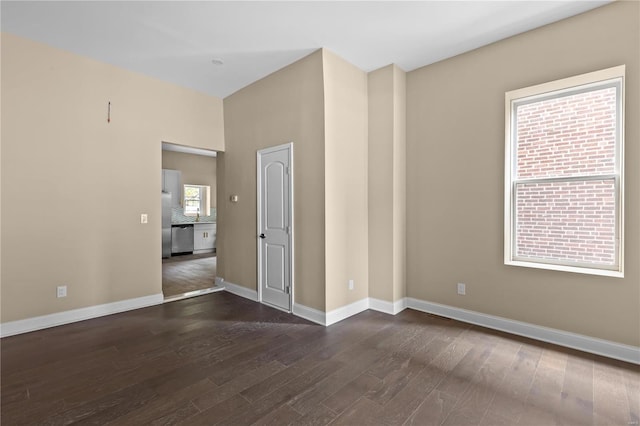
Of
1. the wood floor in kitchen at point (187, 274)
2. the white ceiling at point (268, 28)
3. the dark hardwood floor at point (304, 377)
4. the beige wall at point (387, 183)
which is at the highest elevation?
the white ceiling at point (268, 28)

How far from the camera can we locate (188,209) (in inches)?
363

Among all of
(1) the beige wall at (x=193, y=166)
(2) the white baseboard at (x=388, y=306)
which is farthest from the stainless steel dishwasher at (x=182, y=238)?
(2) the white baseboard at (x=388, y=306)

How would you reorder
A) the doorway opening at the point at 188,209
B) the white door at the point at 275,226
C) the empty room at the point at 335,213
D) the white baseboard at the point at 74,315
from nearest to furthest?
the empty room at the point at 335,213
the white baseboard at the point at 74,315
the white door at the point at 275,226
the doorway opening at the point at 188,209

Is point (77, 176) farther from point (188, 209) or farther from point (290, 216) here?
point (188, 209)

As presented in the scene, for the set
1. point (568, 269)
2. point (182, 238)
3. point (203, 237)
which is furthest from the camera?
point (203, 237)

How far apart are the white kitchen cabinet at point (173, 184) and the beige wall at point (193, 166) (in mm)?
199

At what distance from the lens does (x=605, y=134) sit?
9.12ft

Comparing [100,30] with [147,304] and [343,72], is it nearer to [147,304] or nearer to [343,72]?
[343,72]

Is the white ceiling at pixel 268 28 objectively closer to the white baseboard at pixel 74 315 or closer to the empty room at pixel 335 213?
the empty room at pixel 335 213

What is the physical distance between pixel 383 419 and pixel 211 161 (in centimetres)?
900

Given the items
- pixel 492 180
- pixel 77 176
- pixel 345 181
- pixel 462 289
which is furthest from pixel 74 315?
pixel 492 180

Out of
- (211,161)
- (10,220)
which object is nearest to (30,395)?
(10,220)

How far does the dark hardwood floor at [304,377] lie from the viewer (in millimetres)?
1979

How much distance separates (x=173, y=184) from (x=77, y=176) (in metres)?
5.10
